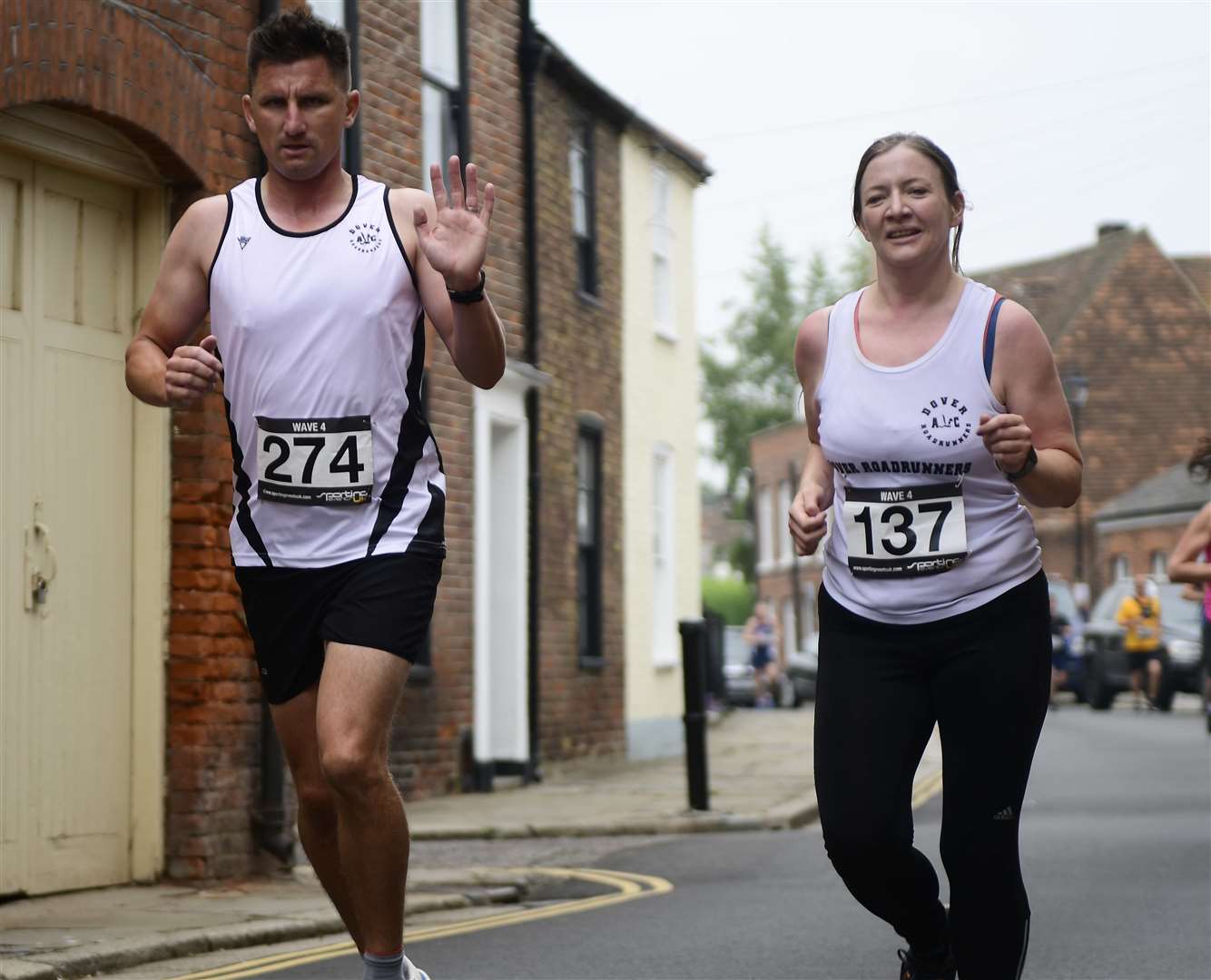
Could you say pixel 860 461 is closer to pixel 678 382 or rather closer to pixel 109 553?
pixel 109 553

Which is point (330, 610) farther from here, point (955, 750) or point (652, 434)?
point (652, 434)

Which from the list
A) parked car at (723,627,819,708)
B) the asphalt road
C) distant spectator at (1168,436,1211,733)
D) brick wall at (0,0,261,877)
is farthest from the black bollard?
parked car at (723,627,819,708)

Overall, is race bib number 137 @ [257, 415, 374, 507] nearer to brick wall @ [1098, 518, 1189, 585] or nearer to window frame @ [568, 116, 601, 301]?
window frame @ [568, 116, 601, 301]

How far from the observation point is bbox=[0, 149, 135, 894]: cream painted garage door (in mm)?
8469

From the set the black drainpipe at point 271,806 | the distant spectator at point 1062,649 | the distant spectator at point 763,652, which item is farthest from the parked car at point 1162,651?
the black drainpipe at point 271,806

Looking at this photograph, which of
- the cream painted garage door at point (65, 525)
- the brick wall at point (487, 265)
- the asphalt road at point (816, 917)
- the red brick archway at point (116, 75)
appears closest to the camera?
the asphalt road at point (816, 917)

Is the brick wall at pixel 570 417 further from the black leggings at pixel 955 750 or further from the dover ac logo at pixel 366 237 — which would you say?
the black leggings at pixel 955 750

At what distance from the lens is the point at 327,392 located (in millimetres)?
4883

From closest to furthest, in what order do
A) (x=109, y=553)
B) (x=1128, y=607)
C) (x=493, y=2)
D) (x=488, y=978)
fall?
(x=488, y=978) < (x=109, y=553) < (x=493, y=2) < (x=1128, y=607)

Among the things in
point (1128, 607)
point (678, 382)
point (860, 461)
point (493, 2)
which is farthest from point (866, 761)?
point (1128, 607)

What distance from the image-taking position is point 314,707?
197 inches

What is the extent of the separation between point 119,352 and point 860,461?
527cm

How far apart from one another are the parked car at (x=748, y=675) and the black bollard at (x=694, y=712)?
2850 centimetres

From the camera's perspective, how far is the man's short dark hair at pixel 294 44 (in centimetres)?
493
